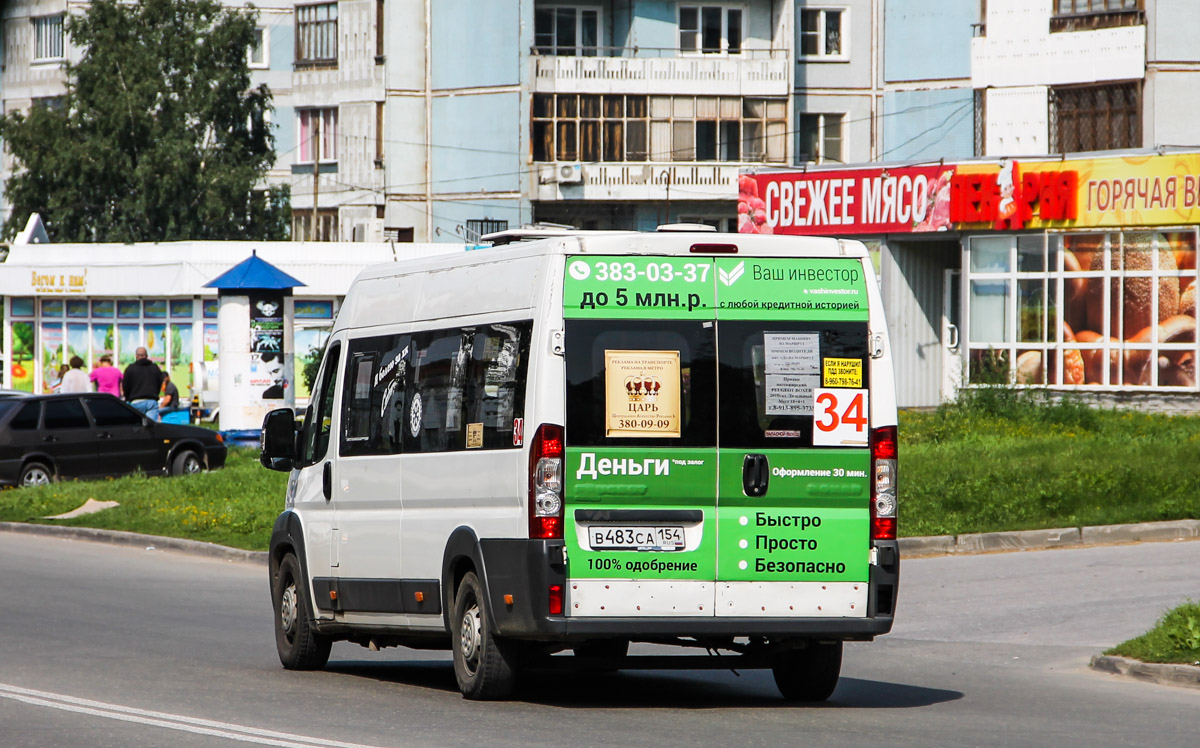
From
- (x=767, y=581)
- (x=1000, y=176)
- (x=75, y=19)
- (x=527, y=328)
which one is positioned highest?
(x=75, y=19)

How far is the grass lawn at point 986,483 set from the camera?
20.0m

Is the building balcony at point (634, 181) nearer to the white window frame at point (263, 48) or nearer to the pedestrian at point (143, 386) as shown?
the white window frame at point (263, 48)

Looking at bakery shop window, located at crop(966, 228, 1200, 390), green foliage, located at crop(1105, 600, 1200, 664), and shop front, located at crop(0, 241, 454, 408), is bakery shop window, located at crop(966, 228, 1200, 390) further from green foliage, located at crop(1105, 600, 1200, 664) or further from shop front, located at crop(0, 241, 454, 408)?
green foliage, located at crop(1105, 600, 1200, 664)

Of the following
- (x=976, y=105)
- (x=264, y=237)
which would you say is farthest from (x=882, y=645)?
(x=264, y=237)

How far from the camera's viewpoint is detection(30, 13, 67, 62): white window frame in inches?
2726

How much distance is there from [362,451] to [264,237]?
54243 millimetres

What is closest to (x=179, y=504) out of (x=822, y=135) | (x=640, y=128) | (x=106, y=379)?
(x=106, y=379)

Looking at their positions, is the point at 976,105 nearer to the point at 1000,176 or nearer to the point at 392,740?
the point at 1000,176

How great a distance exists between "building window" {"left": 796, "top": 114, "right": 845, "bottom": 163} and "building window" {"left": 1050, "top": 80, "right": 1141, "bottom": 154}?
1635 cm

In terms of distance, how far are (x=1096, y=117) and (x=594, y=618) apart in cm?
3755

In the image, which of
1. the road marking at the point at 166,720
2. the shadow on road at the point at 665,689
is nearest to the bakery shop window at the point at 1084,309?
the shadow on road at the point at 665,689

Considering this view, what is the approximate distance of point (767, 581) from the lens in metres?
9.51

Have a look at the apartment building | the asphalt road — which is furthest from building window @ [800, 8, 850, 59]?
the asphalt road

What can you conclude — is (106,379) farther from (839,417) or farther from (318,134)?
(318,134)
